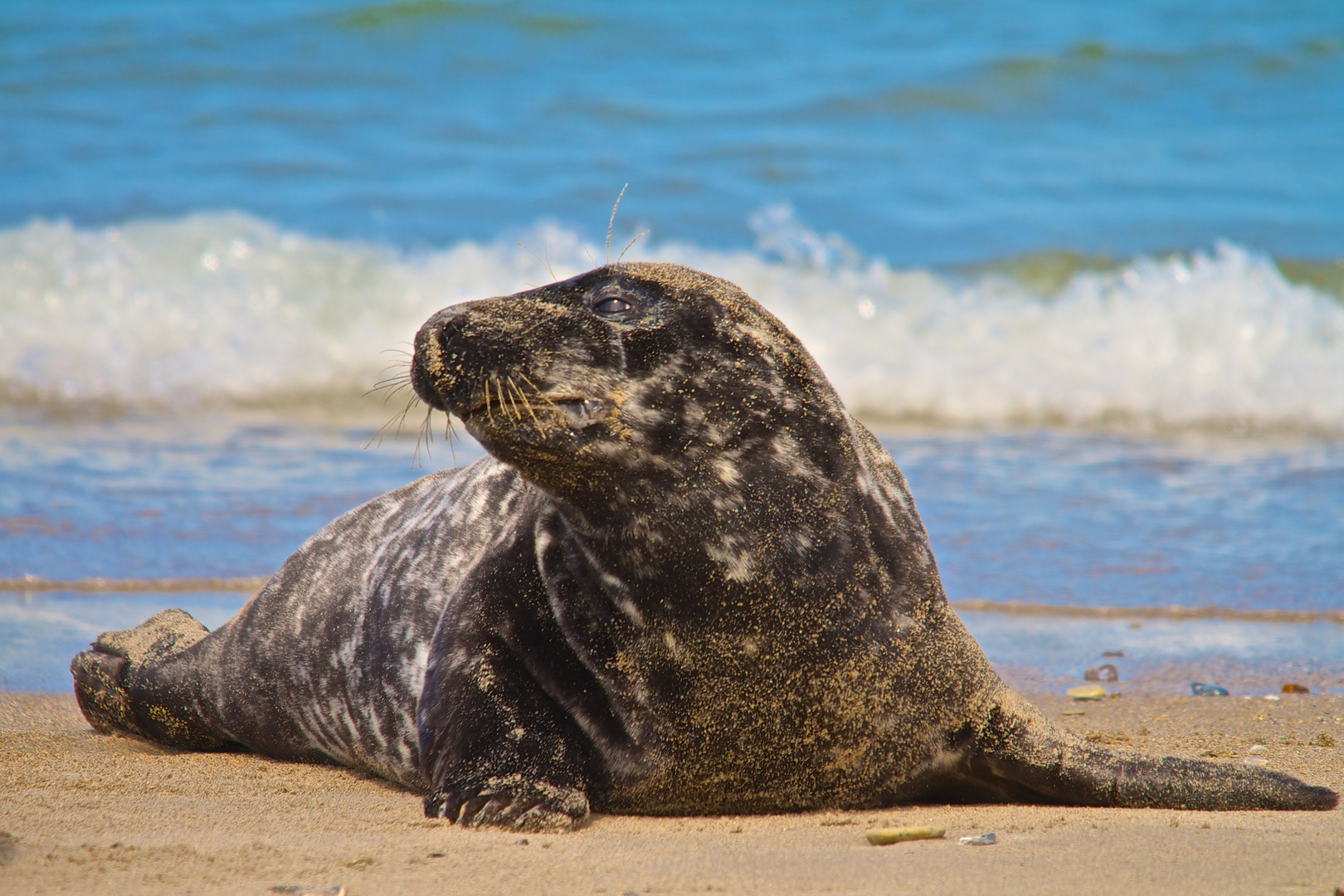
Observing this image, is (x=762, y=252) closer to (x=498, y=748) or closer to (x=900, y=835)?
(x=498, y=748)

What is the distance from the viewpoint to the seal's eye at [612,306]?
3.07m

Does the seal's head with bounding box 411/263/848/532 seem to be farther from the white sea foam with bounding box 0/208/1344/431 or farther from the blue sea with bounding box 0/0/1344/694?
the white sea foam with bounding box 0/208/1344/431

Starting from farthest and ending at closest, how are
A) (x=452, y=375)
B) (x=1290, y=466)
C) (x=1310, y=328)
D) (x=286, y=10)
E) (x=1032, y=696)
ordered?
1. (x=286, y=10)
2. (x=1310, y=328)
3. (x=1290, y=466)
4. (x=1032, y=696)
5. (x=452, y=375)

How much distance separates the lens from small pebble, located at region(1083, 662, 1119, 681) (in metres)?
4.85

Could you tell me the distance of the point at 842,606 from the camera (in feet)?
10.0

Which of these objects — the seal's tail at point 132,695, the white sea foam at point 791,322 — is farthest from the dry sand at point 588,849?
the white sea foam at point 791,322

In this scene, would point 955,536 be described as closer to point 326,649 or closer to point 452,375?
point 326,649

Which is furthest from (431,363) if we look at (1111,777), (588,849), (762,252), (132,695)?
(762,252)

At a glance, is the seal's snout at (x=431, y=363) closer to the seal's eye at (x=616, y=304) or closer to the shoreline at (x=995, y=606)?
the seal's eye at (x=616, y=304)

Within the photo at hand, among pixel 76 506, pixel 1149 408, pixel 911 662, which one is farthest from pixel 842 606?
pixel 1149 408

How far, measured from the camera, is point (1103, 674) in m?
4.89

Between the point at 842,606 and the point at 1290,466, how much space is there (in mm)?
6258

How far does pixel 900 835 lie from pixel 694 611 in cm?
63

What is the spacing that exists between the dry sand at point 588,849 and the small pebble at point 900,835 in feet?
0.11
